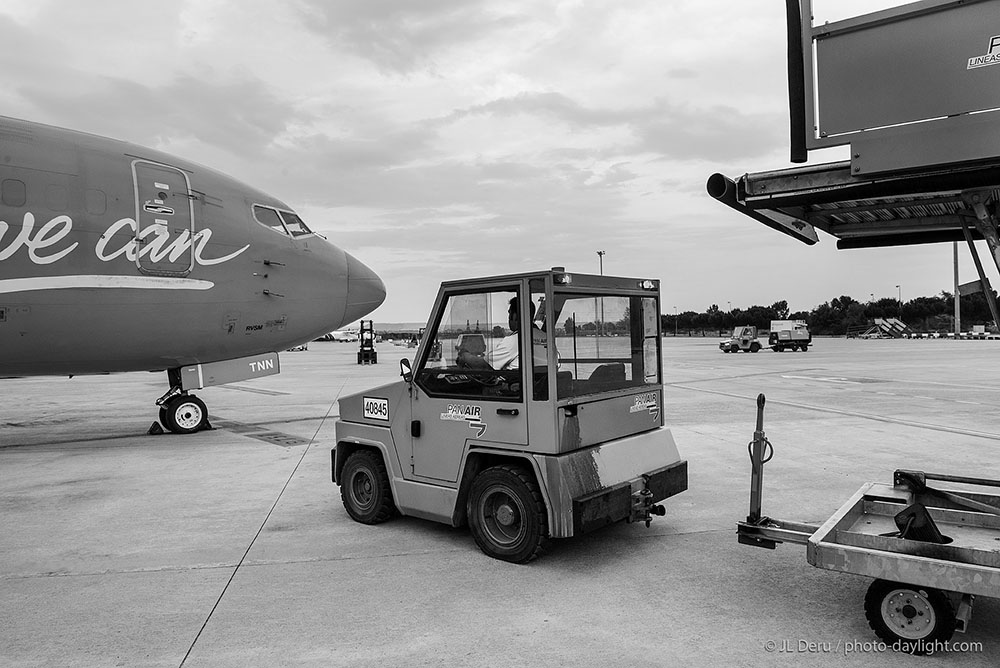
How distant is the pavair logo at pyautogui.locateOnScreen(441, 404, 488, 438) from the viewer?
559 cm

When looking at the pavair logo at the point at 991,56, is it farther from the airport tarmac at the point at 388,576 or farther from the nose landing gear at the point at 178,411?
the nose landing gear at the point at 178,411

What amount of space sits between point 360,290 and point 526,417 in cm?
854

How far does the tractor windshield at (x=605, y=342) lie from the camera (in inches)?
221

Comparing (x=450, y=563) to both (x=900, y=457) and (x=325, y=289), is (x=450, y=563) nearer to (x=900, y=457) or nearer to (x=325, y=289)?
(x=900, y=457)

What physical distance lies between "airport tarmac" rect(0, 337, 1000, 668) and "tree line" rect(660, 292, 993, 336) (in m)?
81.3

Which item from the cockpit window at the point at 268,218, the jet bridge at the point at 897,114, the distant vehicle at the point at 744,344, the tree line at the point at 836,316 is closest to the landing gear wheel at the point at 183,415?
the cockpit window at the point at 268,218

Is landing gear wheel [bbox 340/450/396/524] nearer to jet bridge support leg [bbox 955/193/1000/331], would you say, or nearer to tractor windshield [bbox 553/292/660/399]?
tractor windshield [bbox 553/292/660/399]

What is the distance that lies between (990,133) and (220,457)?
991cm

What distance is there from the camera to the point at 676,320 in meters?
A: 130

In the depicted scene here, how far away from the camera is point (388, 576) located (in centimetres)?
520

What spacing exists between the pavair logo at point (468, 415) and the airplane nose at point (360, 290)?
305 inches

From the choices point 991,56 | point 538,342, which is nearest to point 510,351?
point 538,342

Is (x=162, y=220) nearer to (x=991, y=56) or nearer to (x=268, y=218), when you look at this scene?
(x=268, y=218)

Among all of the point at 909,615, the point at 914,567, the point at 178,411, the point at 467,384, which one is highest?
the point at 467,384
